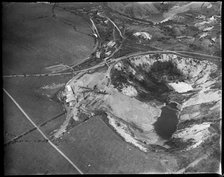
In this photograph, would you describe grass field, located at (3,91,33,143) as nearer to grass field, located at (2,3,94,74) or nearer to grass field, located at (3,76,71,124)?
grass field, located at (3,76,71,124)

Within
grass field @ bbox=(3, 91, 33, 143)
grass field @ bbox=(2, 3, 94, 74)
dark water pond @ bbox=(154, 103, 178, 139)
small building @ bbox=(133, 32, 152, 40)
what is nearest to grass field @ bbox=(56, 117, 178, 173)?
grass field @ bbox=(3, 91, 33, 143)

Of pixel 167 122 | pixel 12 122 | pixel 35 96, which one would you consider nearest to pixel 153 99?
pixel 167 122

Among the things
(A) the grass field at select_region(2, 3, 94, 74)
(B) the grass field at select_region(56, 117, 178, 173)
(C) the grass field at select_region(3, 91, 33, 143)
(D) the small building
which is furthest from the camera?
(D) the small building

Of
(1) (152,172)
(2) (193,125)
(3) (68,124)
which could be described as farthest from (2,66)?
(2) (193,125)

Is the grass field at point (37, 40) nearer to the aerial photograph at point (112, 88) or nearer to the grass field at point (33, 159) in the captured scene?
the aerial photograph at point (112, 88)

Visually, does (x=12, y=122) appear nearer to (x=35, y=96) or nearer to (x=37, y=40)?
(x=35, y=96)

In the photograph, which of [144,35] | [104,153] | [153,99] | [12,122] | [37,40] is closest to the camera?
[104,153]

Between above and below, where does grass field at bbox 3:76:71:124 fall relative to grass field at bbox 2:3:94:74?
below
